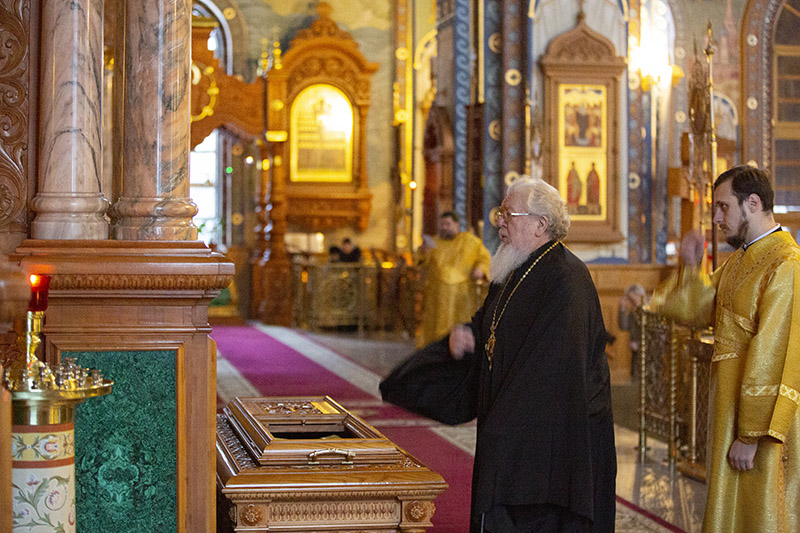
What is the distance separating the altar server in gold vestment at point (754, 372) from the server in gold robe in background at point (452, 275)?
5.91m

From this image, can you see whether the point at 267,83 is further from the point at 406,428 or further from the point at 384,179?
the point at 406,428

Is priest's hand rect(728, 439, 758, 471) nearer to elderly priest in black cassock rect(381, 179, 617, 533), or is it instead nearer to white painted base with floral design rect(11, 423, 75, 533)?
elderly priest in black cassock rect(381, 179, 617, 533)

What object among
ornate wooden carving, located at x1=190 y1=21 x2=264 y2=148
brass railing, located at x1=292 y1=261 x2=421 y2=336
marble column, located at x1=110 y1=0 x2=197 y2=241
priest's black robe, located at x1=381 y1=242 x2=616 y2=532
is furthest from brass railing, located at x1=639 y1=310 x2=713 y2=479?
brass railing, located at x1=292 y1=261 x2=421 y2=336

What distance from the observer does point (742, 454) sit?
11.5ft

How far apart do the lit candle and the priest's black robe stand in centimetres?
148

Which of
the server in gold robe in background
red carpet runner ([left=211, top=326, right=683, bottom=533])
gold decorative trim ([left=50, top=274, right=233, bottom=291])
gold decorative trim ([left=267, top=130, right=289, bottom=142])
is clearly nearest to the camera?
gold decorative trim ([left=50, top=274, right=233, bottom=291])

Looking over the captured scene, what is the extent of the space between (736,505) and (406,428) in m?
4.32

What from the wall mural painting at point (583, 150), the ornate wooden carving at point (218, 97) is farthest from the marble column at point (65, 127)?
the ornate wooden carving at point (218, 97)

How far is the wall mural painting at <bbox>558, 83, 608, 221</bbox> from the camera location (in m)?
10.5

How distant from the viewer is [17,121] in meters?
3.45

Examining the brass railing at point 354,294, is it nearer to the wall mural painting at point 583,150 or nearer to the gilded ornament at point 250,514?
the wall mural painting at point 583,150

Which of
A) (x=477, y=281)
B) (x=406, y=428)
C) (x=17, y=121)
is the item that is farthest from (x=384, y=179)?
(x=17, y=121)

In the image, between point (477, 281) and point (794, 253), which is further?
point (477, 281)

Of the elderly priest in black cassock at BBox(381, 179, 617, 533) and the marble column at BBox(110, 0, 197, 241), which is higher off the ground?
the marble column at BBox(110, 0, 197, 241)
